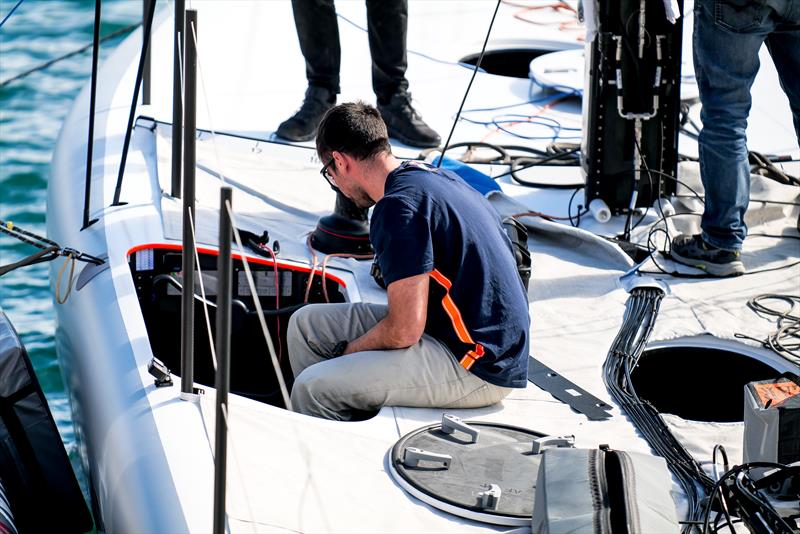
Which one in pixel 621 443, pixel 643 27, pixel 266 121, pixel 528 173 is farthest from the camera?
pixel 266 121

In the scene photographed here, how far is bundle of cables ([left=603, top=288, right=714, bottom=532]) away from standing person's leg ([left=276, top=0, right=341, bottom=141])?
5.24 feet

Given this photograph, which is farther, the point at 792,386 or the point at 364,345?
the point at 364,345

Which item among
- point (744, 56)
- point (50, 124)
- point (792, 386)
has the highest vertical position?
point (744, 56)

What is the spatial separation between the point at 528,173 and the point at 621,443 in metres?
1.97

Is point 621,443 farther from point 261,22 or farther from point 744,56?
point 261,22

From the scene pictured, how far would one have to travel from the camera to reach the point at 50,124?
26.0 feet

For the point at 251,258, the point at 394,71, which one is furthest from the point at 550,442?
the point at 394,71

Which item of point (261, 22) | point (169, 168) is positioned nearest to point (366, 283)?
point (169, 168)

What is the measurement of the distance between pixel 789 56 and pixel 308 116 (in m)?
1.82

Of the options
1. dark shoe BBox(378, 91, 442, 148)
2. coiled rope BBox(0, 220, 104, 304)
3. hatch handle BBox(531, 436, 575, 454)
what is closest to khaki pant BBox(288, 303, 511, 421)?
hatch handle BBox(531, 436, 575, 454)

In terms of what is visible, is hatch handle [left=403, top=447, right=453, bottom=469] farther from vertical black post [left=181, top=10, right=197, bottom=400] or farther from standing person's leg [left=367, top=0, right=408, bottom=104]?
standing person's leg [left=367, top=0, right=408, bottom=104]

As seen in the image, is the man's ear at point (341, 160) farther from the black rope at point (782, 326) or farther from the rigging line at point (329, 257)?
the black rope at point (782, 326)

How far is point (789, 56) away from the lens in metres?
3.63

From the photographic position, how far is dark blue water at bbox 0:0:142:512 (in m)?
5.32
